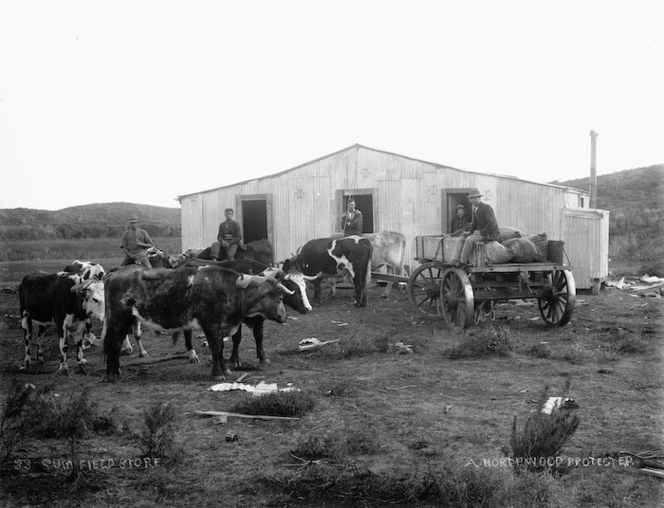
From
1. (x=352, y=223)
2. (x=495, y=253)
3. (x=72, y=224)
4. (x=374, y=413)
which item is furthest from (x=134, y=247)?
(x=72, y=224)

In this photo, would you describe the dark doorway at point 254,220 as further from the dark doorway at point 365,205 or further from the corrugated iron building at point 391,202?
the dark doorway at point 365,205

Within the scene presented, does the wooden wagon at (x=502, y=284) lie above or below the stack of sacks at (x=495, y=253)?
below

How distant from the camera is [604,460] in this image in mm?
5191

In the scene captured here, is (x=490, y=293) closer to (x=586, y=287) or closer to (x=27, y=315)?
(x=586, y=287)

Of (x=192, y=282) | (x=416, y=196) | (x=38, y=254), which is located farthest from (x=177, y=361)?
(x=38, y=254)

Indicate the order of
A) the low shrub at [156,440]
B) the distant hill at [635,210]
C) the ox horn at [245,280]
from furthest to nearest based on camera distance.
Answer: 1. the distant hill at [635,210]
2. the ox horn at [245,280]
3. the low shrub at [156,440]

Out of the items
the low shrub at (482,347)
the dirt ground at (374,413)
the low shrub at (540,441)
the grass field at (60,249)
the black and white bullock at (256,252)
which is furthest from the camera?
the grass field at (60,249)

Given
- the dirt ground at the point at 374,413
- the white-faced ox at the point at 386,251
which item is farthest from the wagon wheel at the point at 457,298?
the white-faced ox at the point at 386,251

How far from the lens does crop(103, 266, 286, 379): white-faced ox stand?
879 centimetres

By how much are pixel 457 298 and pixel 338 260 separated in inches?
197

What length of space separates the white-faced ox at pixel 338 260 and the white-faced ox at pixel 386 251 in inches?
36.1

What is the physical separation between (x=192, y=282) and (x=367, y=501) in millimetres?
5001

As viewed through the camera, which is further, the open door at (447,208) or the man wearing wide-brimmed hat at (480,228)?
the open door at (447,208)

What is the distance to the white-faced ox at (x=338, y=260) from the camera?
15796 millimetres
